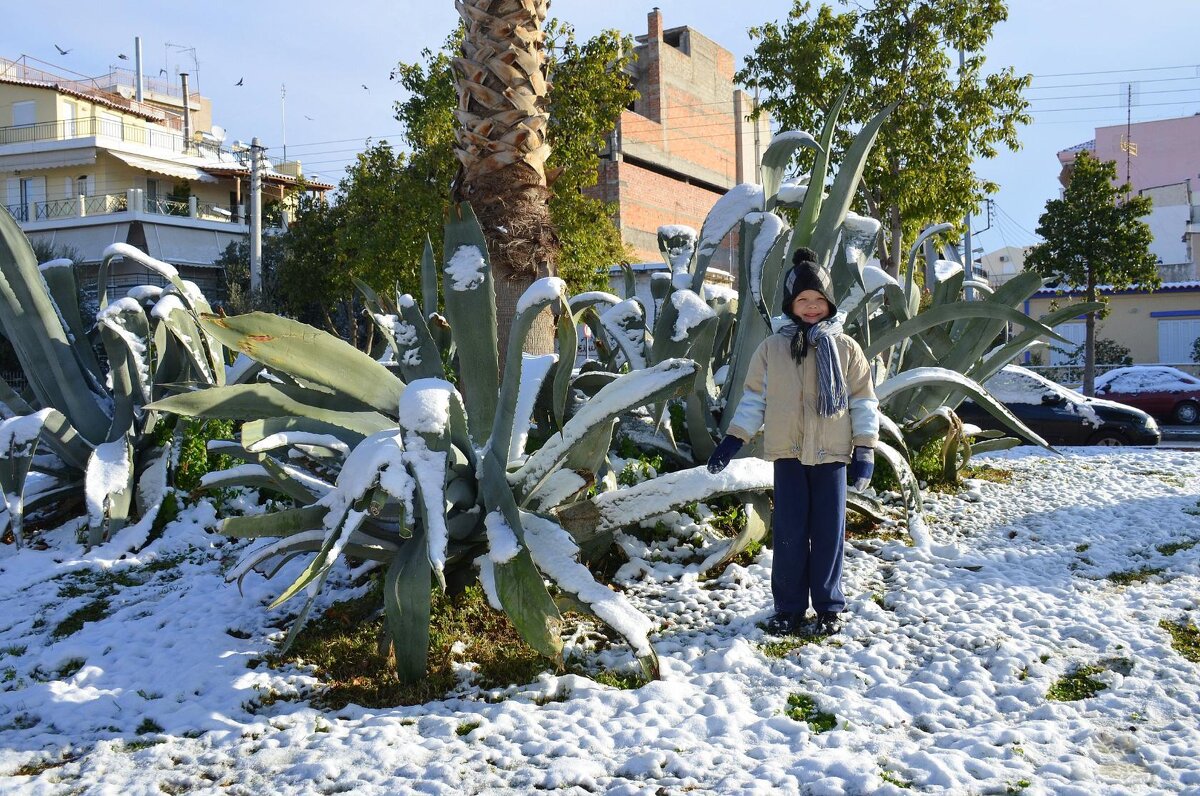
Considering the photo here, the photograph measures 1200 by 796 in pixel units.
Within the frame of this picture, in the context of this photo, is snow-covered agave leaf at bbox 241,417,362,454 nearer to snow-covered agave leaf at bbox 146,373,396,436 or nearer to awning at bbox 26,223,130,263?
snow-covered agave leaf at bbox 146,373,396,436

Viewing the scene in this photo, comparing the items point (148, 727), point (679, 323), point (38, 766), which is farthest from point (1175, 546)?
point (38, 766)

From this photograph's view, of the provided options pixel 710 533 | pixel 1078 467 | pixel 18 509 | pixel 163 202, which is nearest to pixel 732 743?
pixel 710 533

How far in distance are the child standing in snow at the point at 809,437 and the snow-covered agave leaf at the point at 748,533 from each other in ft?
0.83

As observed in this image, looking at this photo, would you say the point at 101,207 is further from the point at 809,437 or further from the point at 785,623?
the point at 785,623

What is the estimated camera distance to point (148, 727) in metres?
2.54

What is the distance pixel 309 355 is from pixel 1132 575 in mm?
3182

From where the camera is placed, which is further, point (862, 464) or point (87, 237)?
point (87, 237)

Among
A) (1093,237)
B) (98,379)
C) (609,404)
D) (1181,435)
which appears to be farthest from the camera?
(1093,237)

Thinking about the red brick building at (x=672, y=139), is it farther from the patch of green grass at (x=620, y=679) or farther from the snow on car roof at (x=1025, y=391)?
the patch of green grass at (x=620, y=679)

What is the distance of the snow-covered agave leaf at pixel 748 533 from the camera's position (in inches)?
137

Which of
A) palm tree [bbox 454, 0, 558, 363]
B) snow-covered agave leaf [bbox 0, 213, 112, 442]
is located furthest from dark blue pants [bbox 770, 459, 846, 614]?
snow-covered agave leaf [bbox 0, 213, 112, 442]

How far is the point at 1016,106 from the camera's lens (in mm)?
15047

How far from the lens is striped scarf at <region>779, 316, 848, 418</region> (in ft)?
10.3

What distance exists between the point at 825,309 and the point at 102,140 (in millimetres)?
37044
